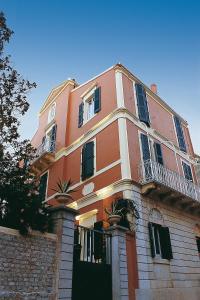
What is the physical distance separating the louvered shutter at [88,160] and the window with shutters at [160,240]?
12.2 ft

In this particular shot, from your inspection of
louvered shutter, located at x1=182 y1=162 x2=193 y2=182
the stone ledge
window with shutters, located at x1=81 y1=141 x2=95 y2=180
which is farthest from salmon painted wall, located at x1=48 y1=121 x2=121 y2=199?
louvered shutter, located at x1=182 y1=162 x2=193 y2=182

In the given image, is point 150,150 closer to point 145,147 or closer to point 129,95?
point 145,147

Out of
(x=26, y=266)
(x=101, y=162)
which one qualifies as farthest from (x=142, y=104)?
(x=26, y=266)

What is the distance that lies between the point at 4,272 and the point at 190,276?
8.57 metres

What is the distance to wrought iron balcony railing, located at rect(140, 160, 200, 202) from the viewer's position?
10.8 metres

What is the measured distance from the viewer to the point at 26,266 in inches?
Answer: 224

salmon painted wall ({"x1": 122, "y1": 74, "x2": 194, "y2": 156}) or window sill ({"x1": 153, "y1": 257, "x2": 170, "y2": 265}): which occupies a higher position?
salmon painted wall ({"x1": 122, "y1": 74, "x2": 194, "y2": 156})

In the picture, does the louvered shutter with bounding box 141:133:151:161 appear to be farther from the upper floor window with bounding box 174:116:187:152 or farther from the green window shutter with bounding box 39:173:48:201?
the green window shutter with bounding box 39:173:48:201

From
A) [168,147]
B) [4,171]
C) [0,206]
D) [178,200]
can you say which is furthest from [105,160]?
[0,206]

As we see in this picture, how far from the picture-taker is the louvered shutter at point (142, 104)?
527 inches

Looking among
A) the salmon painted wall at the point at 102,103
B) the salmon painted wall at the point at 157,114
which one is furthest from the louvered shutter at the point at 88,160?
the salmon painted wall at the point at 157,114

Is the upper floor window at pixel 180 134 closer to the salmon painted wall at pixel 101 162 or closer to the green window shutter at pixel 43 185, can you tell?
the salmon painted wall at pixel 101 162

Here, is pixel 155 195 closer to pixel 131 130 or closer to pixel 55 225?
pixel 131 130

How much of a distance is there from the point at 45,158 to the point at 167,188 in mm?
7834
